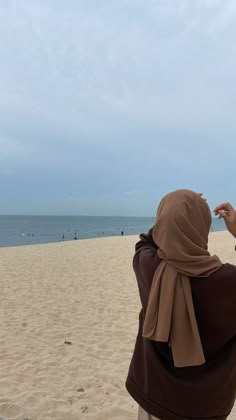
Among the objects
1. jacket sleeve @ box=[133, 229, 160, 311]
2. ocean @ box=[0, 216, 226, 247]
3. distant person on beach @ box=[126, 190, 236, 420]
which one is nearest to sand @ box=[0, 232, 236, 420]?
distant person on beach @ box=[126, 190, 236, 420]

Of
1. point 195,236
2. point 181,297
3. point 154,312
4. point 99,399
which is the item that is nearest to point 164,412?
point 154,312

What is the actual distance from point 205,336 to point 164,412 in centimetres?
44

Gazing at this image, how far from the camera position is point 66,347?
5105 millimetres

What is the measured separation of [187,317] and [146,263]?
298 mm

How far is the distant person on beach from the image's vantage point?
4.79 feet

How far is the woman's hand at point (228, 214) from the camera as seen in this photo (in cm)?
165

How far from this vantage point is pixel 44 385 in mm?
3883

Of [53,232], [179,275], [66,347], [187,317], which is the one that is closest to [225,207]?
[179,275]

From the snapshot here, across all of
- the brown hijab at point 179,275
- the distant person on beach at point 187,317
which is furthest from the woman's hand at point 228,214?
the brown hijab at point 179,275

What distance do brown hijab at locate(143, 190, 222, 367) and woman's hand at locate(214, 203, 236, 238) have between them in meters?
0.14

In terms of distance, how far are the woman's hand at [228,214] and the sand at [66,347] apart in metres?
2.44

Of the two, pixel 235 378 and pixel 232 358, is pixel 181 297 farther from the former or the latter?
pixel 235 378

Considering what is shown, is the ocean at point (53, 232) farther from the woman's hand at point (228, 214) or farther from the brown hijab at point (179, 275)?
the brown hijab at point (179, 275)

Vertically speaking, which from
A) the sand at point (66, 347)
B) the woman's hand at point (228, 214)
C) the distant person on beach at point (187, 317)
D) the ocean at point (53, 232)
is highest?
the woman's hand at point (228, 214)
